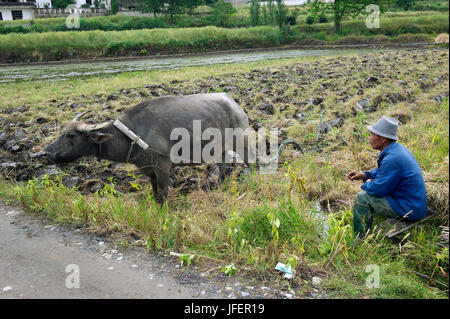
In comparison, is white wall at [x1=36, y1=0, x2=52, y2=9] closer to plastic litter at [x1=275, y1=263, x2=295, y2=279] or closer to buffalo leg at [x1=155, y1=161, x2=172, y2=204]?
buffalo leg at [x1=155, y1=161, x2=172, y2=204]

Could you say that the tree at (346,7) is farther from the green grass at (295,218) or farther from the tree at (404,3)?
the green grass at (295,218)

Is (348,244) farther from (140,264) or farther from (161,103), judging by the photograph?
(161,103)

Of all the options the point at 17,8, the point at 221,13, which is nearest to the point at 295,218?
the point at 221,13

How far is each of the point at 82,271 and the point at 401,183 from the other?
125 inches

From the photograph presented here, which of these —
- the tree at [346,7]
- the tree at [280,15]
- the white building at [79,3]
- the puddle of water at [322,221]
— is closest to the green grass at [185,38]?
the tree at [346,7]

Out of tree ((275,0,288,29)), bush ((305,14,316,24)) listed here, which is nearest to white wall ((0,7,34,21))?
tree ((275,0,288,29))

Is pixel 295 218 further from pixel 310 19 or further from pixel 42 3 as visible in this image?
pixel 42 3

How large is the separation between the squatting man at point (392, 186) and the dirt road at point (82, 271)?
1.75 m

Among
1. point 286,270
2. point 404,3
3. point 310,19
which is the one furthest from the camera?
point 404,3

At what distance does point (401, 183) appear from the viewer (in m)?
3.58

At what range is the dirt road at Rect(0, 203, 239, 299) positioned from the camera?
3.20 metres

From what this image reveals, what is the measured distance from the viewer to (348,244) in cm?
356

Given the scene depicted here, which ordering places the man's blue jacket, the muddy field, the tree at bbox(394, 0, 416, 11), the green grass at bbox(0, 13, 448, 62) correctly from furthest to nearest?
1. the tree at bbox(394, 0, 416, 11)
2. the green grass at bbox(0, 13, 448, 62)
3. the muddy field
4. the man's blue jacket
